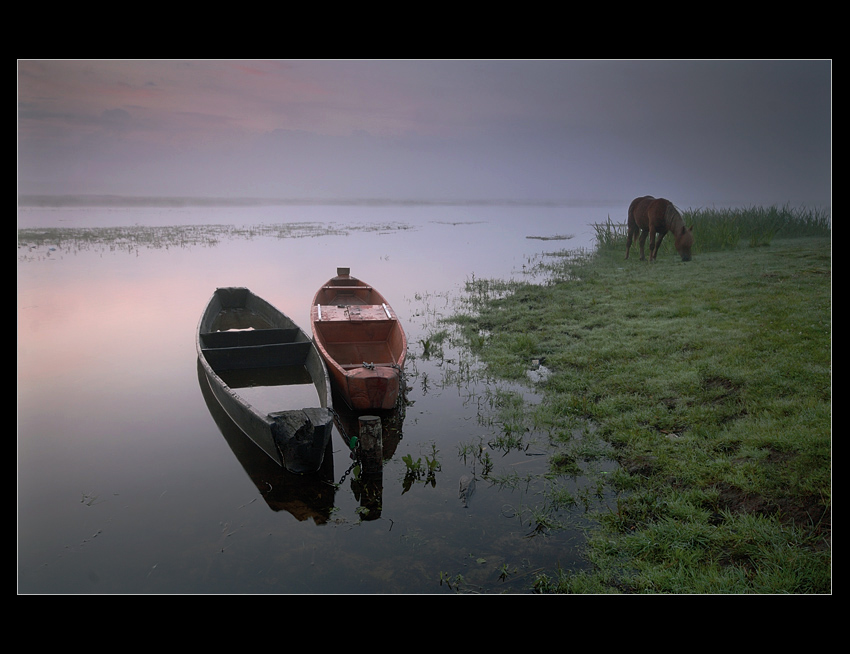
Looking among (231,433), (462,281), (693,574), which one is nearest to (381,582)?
(693,574)

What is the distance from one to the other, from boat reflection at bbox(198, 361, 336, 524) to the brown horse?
9218mm

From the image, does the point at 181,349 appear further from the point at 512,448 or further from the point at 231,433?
the point at 512,448

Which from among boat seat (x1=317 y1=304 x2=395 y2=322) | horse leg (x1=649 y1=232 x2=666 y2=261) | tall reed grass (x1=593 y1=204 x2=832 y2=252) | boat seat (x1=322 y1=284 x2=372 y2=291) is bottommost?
boat seat (x1=317 y1=304 x2=395 y2=322)

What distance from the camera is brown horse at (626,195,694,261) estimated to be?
1092 centimetres

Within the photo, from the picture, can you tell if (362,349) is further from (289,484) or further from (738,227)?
(738,227)

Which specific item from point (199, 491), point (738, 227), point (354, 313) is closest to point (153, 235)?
point (354, 313)

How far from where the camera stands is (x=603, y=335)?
6992mm

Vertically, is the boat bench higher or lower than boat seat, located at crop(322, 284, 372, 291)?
lower

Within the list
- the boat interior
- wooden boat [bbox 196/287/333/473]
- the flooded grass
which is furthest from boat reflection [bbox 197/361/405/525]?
the flooded grass

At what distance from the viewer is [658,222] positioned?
11242 mm

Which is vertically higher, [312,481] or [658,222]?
[658,222]

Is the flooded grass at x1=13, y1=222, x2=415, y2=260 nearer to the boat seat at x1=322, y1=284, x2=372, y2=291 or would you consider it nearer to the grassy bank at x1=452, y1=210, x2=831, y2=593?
the boat seat at x1=322, y1=284, x2=372, y2=291

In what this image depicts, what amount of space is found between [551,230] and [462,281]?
12.4 metres

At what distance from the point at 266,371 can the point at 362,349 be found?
3.94 feet
